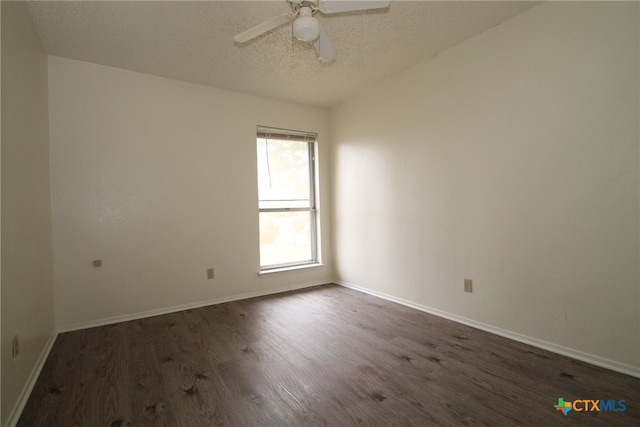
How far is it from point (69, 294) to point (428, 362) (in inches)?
121

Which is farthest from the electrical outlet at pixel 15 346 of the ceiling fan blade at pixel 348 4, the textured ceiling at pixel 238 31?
the ceiling fan blade at pixel 348 4

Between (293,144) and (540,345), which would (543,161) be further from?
(293,144)

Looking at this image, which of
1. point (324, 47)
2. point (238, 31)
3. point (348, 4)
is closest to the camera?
point (348, 4)

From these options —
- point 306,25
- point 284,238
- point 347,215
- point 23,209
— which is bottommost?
point 284,238

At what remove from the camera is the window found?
386 cm

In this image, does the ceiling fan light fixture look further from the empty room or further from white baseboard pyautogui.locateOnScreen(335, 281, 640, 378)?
white baseboard pyautogui.locateOnScreen(335, 281, 640, 378)

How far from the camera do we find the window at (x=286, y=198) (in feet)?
12.7

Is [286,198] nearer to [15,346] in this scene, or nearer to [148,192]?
[148,192]

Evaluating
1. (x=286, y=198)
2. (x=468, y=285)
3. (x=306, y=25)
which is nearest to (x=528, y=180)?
(x=468, y=285)

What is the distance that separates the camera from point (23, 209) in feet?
6.04

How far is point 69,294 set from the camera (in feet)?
8.87

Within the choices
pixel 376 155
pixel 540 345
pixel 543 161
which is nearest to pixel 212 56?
pixel 376 155

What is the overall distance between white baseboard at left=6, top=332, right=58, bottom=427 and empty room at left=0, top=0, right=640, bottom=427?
0.02 m

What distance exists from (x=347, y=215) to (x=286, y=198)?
0.85 meters
